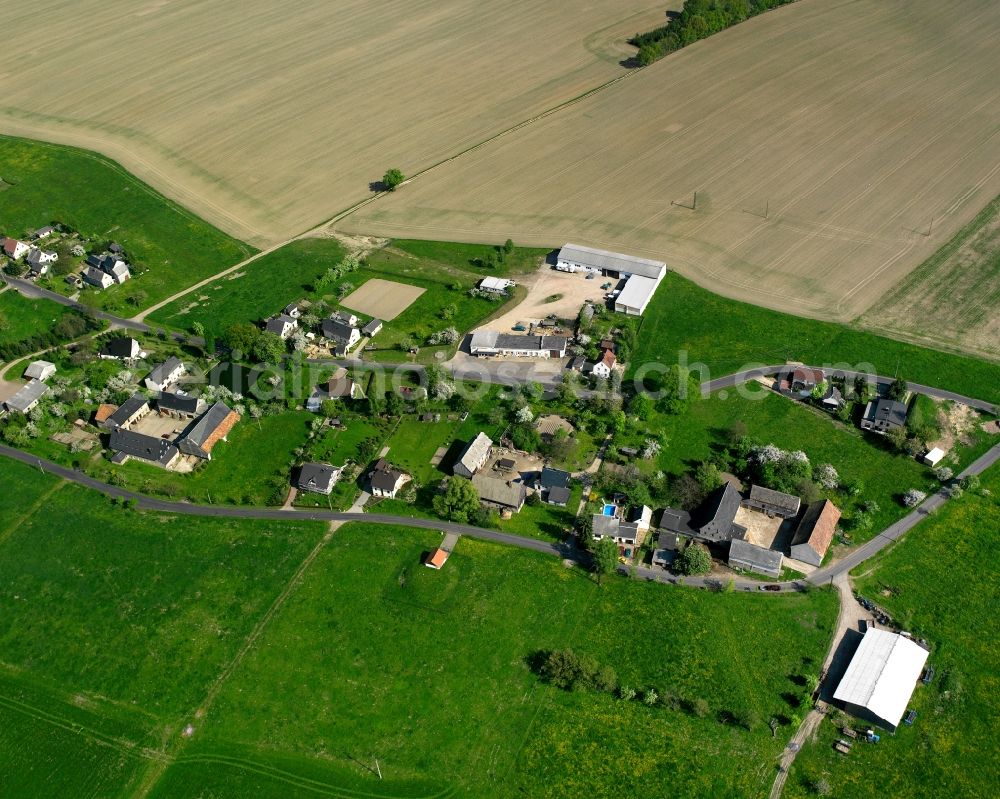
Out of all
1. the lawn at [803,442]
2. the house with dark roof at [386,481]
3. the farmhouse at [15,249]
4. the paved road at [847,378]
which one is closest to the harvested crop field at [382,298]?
the house with dark roof at [386,481]

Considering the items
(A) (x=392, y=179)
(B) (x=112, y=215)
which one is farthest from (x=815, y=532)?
(B) (x=112, y=215)

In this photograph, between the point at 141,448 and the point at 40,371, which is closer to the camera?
the point at 141,448

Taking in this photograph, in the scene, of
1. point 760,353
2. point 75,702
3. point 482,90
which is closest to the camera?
point 75,702

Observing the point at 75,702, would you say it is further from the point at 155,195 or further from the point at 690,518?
the point at 155,195

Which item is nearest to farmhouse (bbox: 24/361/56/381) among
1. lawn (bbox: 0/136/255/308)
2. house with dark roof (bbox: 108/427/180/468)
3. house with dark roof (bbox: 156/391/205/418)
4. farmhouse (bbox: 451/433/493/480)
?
lawn (bbox: 0/136/255/308)

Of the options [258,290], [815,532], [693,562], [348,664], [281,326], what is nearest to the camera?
[348,664]

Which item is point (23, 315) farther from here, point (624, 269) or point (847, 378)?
point (847, 378)

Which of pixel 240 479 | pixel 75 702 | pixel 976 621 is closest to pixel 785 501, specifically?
pixel 976 621
